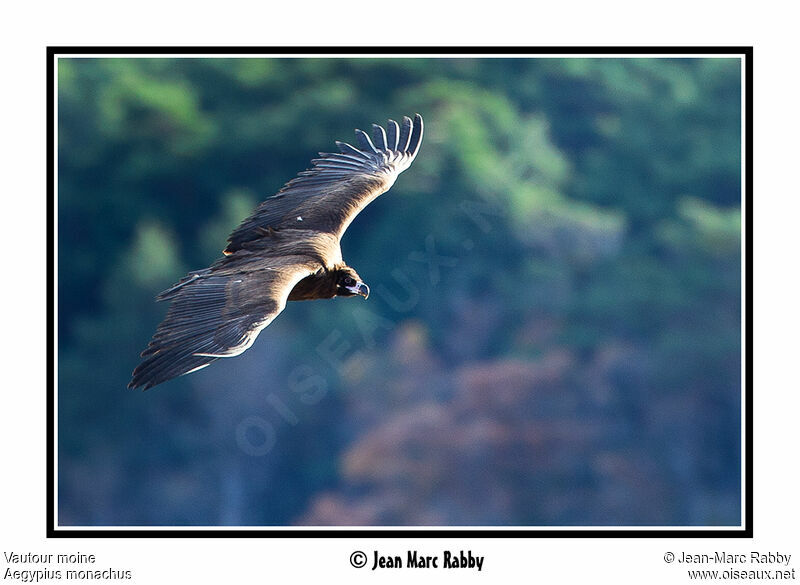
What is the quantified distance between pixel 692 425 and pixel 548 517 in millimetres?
3789

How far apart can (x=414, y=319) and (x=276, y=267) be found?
734 inches

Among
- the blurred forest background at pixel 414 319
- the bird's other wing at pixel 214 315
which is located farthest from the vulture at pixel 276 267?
the blurred forest background at pixel 414 319

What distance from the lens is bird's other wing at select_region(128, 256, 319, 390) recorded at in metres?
7.20

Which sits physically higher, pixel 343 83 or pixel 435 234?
pixel 343 83

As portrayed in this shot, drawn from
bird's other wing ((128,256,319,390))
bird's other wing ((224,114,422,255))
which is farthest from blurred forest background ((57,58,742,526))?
bird's other wing ((128,256,319,390))

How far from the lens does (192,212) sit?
1057 inches

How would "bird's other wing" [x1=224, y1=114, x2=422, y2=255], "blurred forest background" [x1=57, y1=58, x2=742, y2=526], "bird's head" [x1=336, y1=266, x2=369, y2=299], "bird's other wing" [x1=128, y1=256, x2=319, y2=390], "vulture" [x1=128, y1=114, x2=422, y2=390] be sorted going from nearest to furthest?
1. "bird's other wing" [x1=128, y1=256, x2=319, y2=390]
2. "vulture" [x1=128, y1=114, x2=422, y2=390]
3. "bird's head" [x1=336, y1=266, x2=369, y2=299]
4. "bird's other wing" [x1=224, y1=114, x2=422, y2=255]
5. "blurred forest background" [x1=57, y1=58, x2=742, y2=526]

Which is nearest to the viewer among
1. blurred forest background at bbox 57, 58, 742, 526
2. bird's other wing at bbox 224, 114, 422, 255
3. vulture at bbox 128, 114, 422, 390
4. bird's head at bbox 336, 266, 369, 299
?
vulture at bbox 128, 114, 422, 390

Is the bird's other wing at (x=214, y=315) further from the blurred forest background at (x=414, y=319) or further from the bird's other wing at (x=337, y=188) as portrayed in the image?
the blurred forest background at (x=414, y=319)

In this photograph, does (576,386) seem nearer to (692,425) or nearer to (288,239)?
(692,425)

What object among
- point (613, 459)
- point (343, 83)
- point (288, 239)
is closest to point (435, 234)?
point (343, 83)

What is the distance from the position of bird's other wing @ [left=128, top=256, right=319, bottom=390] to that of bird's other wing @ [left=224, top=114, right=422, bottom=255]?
81cm

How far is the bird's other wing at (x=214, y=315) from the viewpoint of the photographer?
720 cm

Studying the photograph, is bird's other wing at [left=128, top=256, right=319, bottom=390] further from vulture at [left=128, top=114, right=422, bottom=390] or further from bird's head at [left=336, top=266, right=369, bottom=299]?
bird's head at [left=336, top=266, right=369, bottom=299]
